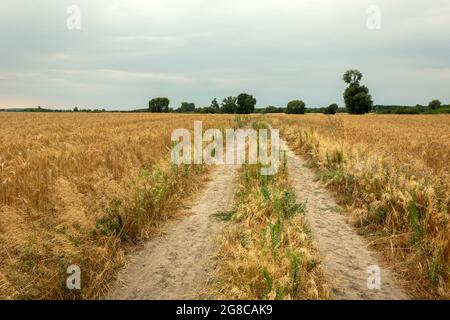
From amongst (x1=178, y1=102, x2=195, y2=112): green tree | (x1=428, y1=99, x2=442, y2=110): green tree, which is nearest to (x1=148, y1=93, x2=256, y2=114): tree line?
(x1=178, y1=102, x2=195, y2=112): green tree

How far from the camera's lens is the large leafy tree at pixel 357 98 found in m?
87.7

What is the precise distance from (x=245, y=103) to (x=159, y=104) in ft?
108

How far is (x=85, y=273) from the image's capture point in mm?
3877

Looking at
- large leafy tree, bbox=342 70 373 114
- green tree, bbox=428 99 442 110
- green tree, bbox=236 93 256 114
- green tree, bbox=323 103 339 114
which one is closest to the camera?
large leafy tree, bbox=342 70 373 114

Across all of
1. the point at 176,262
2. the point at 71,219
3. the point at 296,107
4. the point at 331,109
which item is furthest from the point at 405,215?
the point at 296,107

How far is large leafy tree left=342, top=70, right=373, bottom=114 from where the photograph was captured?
8769cm

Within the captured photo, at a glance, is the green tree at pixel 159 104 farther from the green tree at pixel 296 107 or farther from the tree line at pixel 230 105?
the green tree at pixel 296 107

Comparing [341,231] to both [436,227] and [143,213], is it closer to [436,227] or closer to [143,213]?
[436,227]

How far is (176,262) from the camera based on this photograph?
452 cm

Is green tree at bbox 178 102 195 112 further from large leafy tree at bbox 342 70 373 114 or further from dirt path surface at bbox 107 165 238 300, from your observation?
dirt path surface at bbox 107 165 238 300

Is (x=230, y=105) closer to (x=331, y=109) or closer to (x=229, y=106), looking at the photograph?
(x=229, y=106)

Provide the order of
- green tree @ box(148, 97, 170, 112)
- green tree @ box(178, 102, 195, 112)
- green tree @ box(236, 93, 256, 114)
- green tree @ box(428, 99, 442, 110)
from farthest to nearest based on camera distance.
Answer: green tree @ box(178, 102, 195, 112) < green tree @ box(148, 97, 170, 112) < green tree @ box(236, 93, 256, 114) < green tree @ box(428, 99, 442, 110)

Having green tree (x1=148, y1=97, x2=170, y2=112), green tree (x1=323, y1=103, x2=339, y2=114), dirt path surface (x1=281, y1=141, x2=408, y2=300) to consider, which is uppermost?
green tree (x1=148, y1=97, x2=170, y2=112)

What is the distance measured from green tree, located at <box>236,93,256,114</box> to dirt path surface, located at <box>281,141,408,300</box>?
117881 millimetres
